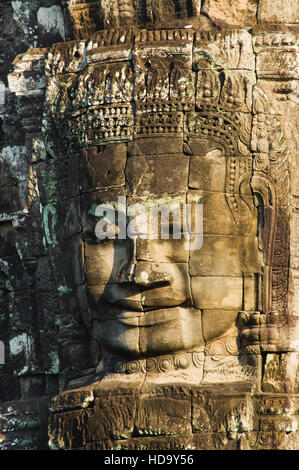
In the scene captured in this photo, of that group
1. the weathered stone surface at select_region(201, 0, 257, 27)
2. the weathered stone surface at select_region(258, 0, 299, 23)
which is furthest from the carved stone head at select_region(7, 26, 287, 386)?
the weathered stone surface at select_region(258, 0, 299, 23)

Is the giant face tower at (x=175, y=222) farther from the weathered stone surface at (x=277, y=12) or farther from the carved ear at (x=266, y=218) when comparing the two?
the weathered stone surface at (x=277, y=12)

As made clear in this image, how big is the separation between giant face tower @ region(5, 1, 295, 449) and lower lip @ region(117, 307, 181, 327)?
2 cm

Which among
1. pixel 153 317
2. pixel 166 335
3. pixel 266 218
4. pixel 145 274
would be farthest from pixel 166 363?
pixel 266 218

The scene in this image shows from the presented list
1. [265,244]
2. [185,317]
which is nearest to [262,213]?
[265,244]

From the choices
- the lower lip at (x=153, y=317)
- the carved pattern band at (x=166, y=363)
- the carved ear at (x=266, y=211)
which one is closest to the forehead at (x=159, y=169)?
the carved ear at (x=266, y=211)

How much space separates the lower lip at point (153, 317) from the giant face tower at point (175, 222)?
22 mm

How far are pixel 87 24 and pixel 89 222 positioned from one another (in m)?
2.37

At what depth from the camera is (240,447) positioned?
17172mm

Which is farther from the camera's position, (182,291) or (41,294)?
(41,294)

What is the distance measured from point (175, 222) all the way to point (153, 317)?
3.48ft

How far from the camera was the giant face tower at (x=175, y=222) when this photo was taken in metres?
17.5

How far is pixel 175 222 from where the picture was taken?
57.7 ft

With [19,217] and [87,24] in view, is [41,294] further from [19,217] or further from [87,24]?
[87,24]

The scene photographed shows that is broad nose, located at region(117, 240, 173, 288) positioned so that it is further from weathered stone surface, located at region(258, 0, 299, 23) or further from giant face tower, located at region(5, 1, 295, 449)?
weathered stone surface, located at region(258, 0, 299, 23)
